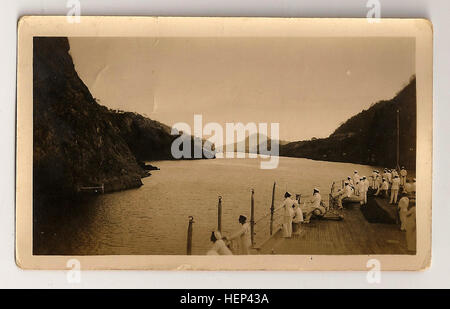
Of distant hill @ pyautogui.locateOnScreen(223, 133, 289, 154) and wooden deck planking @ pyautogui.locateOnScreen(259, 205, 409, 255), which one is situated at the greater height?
distant hill @ pyautogui.locateOnScreen(223, 133, 289, 154)

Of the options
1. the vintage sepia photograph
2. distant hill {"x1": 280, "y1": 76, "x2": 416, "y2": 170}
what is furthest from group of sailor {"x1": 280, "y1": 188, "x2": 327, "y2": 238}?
distant hill {"x1": 280, "y1": 76, "x2": 416, "y2": 170}

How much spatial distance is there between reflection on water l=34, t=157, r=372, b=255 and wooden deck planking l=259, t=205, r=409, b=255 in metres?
0.15

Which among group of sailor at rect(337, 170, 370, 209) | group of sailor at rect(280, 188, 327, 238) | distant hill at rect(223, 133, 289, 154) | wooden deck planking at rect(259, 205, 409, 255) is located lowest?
wooden deck planking at rect(259, 205, 409, 255)

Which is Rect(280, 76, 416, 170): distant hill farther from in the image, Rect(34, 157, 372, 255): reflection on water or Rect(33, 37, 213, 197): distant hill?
Rect(33, 37, 213, 197): distant hill

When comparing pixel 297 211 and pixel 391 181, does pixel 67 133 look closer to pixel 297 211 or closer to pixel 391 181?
pixel 297 211

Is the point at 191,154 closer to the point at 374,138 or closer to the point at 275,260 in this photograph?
the point at 275,260

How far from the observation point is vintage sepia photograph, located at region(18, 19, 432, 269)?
4.98ft

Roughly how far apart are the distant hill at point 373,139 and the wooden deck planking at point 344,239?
0.23 metres

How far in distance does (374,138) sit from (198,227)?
83cm

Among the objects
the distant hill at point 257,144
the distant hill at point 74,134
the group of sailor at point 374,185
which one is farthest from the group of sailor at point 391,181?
the distant hill at point 74,134

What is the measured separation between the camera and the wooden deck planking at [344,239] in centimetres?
Answer: 153

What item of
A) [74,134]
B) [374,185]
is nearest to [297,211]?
[374,185]
